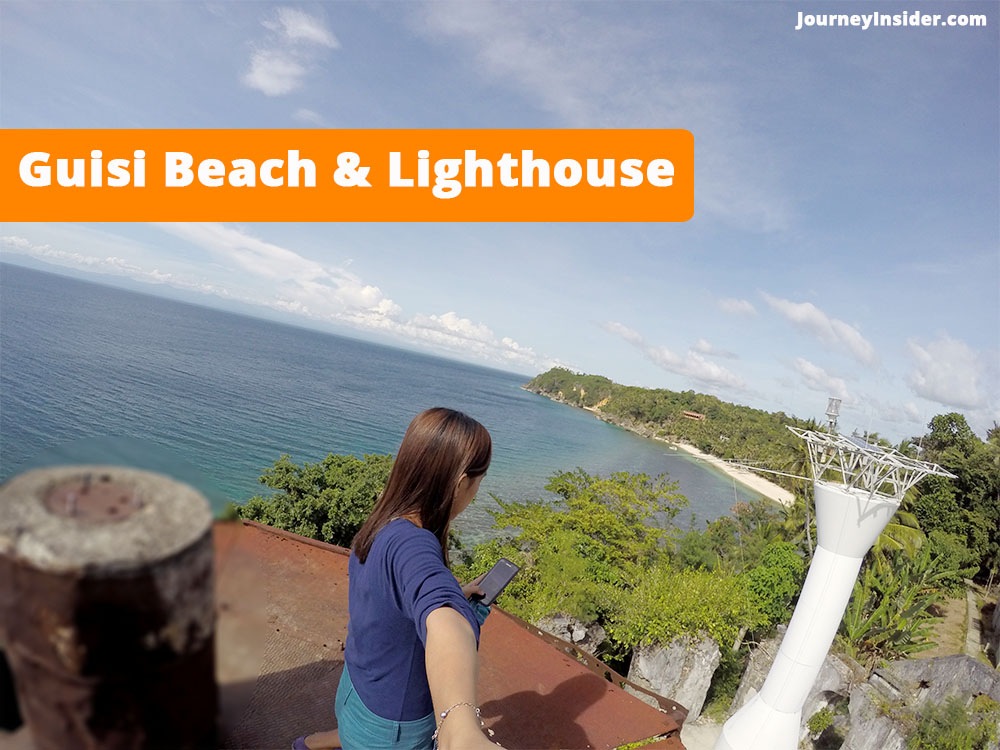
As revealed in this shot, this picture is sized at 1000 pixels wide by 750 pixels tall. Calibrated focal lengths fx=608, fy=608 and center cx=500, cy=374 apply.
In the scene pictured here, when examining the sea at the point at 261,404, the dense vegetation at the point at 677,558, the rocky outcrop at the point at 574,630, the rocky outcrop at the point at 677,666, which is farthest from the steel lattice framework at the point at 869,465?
the sea at the point at 261,404

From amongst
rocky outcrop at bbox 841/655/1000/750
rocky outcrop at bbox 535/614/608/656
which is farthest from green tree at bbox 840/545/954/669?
rocky outcrop at bbox 535/614/608/656

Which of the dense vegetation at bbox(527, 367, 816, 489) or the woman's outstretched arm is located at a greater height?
the woman's outstretched arm

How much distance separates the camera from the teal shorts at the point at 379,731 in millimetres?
1842

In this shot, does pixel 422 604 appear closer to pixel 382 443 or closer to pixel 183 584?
pixel 183 584

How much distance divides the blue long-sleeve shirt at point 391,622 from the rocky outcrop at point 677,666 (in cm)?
1103

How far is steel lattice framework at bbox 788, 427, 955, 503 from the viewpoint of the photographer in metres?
8.68

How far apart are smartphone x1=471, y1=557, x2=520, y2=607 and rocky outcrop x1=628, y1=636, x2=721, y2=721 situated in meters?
10.8

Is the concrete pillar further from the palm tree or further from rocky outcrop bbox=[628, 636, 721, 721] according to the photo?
the palm tree

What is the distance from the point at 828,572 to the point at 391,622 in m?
8.89

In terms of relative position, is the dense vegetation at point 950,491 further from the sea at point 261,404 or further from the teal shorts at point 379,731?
the teal shorts at point 379,731

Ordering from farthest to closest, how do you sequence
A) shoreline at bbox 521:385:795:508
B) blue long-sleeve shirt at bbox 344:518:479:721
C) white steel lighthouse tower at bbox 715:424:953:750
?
shoreline at bbox 521:385:795:508 < white steel lighthouse tower at bbox 715:424:953:750 < blue long-sleeve shirt at bbox 344:518:479:721

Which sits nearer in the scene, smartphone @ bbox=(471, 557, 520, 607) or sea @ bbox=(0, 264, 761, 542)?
smartphone @ bbox=(471, 557, 520, 607)

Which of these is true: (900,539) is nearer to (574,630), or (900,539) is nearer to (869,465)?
(869,465)

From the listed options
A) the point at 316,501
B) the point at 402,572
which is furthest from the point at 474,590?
the point at 316,501
